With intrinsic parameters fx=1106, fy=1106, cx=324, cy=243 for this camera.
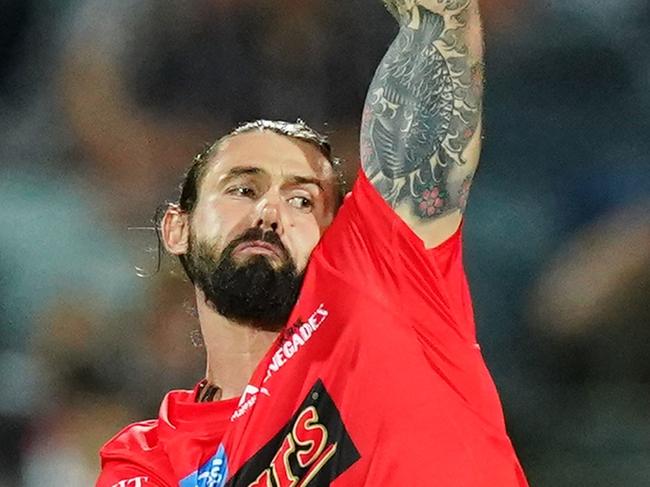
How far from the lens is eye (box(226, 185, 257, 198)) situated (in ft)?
5.50

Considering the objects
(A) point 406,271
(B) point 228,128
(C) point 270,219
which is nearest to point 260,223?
(C) point 270,219

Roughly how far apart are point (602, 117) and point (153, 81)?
1298mm

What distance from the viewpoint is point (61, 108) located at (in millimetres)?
3334

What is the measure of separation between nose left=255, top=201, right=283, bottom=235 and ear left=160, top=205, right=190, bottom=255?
265mm

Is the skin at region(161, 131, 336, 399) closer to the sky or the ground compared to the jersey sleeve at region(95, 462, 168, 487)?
closer to the sky

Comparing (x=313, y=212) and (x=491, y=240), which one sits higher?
(x=491, y=240)

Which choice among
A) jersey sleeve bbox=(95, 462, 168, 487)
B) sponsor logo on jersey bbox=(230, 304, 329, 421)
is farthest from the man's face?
jersey sleeve bbox=(95, 462, 168, 487)

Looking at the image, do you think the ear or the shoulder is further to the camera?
the ear

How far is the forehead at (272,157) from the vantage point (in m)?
1.68

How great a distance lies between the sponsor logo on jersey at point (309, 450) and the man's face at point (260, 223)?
297 mm

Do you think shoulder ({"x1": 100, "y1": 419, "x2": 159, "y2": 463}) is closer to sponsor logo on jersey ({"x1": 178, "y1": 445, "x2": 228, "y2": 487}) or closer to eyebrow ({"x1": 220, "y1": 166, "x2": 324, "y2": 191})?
sponsor logo on jersey ({"x1": 178, "y1": 445, "x2": 228, "y2": 487})

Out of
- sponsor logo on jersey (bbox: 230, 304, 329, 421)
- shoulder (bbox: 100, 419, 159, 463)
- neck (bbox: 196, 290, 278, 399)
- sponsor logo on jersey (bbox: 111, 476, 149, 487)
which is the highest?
neck (bbox: 196, 290, 278, 399)

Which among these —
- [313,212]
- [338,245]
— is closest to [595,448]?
[313,212]

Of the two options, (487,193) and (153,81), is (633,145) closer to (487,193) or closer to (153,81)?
(487,193)
